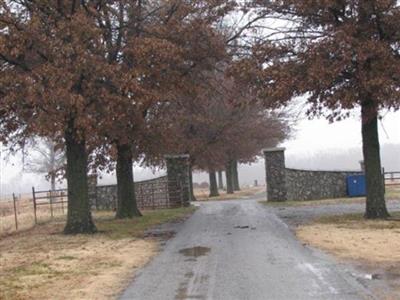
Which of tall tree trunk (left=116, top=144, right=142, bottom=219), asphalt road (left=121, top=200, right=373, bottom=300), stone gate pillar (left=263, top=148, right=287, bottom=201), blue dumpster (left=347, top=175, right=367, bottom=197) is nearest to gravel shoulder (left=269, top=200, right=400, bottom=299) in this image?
asphalt road (left=121, top=200, right=373, bottom=300)

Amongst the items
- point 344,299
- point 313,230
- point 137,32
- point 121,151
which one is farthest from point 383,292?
point 121,151

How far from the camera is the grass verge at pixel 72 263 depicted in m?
9.12

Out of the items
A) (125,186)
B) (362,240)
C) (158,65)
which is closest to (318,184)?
(125,186)

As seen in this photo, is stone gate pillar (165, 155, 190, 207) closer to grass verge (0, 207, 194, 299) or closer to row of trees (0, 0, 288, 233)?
row of trees (0, 0, 288, 233)

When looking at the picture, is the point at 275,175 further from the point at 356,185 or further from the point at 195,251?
the point at 195,251

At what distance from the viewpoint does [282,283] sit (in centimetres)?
877

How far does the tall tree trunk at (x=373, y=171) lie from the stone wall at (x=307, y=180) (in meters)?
13.5

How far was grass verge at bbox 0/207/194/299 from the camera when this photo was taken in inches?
359

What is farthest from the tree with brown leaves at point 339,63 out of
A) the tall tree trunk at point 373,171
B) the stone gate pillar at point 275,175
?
the stone gate pillar at point 275,175

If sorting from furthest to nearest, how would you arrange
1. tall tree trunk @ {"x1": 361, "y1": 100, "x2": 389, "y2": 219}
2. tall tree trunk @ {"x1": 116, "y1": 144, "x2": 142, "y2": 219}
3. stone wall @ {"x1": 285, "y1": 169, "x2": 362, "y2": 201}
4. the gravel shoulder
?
1. stone wall @ {"x1": 285, "y1": 169, "x2": 362, "y2": 201}
2. tall tree trunk @ {"x1": 116, "y1": 144, "x2": 142, "y2": 219}
3. tall tree trunk @ {"x1": 361, "y1": 100, "x2": 389, "y2": 219}
4. the gravel shoulder

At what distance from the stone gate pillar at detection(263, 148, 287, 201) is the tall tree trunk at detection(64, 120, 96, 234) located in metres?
15.2

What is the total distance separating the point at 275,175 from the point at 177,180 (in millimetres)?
5158

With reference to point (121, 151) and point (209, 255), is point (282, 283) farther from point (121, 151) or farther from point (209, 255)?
point (121, 151)

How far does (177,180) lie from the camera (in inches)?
1276
